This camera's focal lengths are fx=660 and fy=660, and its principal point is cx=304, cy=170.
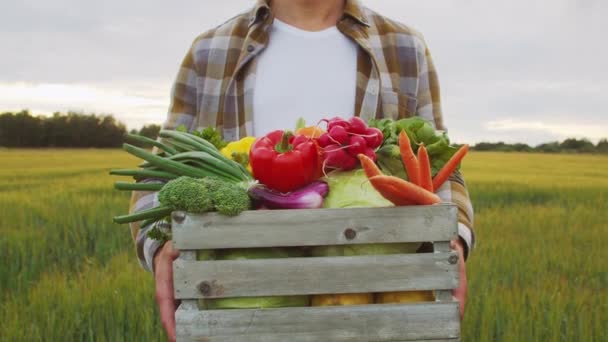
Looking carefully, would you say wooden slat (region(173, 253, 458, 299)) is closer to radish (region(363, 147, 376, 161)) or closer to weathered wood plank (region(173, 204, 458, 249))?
weathered wood plank (region(173, 204, 458, 249))

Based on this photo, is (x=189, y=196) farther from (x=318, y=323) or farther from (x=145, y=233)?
(x=145, y=233)

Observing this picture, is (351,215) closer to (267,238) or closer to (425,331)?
(267,238)

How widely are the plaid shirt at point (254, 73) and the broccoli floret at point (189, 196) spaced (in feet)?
3.08

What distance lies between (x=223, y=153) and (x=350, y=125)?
0.43m

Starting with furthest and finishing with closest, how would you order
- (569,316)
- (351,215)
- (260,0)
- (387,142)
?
1. (569,316)
2. (260,0)
3. (387,142)
4. (351,215)

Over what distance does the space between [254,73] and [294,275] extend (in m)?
1.17

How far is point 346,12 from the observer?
2.72m

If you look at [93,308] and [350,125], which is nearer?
[350,125]

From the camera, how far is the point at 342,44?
2.71 metres

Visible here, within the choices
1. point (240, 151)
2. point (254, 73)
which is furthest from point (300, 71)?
point (240, 151)

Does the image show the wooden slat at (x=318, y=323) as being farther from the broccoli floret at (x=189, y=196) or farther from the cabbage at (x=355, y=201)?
the broccoli floret at (x=189, y=196)

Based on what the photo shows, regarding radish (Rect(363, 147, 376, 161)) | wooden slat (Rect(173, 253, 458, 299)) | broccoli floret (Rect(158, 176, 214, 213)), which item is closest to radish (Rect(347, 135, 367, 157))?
radish (Rect(363, 147, 376, 161))

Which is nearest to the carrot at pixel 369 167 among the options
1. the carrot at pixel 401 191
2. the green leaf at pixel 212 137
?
the carrot at pixel 401 191

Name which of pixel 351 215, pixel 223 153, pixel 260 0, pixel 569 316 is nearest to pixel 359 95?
pixel 260 0
